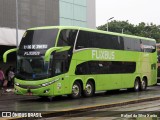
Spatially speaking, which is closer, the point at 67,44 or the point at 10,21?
the point at 67,44

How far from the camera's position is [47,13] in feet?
127

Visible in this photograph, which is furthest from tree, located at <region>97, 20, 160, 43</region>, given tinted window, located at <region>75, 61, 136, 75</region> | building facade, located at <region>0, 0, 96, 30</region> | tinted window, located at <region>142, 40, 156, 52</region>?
tinted window, located at <region>75, 61, 136, 75</region>

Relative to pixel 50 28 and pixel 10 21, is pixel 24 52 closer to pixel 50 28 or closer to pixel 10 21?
pixel 50 28

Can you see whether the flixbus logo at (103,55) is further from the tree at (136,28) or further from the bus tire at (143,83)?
the tree at (136,28)

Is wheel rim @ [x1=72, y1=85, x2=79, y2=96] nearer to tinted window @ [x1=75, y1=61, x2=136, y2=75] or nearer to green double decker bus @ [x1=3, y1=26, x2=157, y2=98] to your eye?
green double decker bus @ [x1=3, y1=26, x2=157, y2=98]

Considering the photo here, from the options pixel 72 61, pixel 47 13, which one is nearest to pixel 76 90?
pixel 72 61

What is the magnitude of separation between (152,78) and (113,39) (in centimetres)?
641

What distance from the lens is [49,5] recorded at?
38906 millimetres

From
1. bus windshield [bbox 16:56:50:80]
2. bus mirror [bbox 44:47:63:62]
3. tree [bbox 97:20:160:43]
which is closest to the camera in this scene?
bus mirror [bbox 44:47:63:62]

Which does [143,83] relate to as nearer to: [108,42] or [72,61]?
[108,42]

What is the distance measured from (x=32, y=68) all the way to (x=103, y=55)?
5358 mm

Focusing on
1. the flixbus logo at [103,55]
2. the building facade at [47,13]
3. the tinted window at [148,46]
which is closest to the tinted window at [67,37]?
the flixbus logo at [103,55]

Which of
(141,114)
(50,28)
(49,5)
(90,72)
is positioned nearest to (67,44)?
(50,28)

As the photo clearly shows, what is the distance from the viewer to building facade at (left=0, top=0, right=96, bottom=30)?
34.5 m
